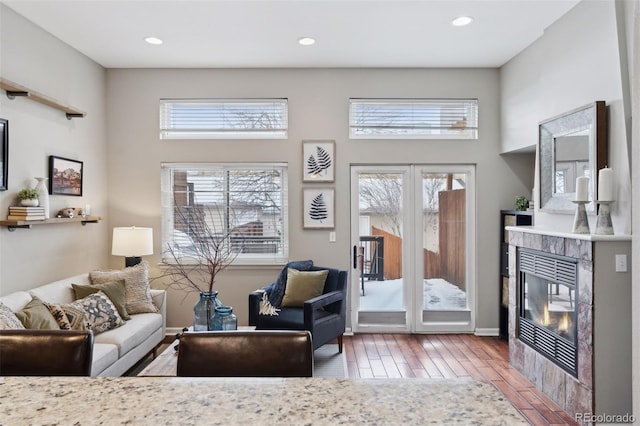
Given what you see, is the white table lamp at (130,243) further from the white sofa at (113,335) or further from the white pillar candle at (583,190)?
the white pillar candle at (583,190)

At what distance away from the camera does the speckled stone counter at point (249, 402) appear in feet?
2.77

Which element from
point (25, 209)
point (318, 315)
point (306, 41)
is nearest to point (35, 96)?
point (25, 209)

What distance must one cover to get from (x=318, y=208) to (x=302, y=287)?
98 centimetres

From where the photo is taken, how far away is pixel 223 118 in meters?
4.71

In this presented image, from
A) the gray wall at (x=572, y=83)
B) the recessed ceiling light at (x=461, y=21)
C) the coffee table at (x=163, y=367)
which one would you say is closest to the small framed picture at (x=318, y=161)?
the recessed ceiling light at (x=461, y=21)

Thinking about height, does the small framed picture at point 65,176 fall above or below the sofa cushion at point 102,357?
above

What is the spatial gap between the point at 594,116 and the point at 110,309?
4031 mm

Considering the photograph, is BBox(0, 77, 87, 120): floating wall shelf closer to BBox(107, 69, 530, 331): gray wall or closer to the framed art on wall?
the framed art on wall

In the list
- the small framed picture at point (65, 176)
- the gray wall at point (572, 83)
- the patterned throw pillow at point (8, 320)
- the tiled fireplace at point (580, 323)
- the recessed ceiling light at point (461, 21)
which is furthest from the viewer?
the small framed picture at point (65, 176)

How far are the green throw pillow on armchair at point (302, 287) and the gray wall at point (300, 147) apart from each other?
0.52 metres

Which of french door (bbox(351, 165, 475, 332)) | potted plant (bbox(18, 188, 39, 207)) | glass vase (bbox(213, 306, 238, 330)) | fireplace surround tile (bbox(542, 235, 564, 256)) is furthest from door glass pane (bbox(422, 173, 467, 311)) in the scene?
potted plant (bbox(18, 188, 39, 207))

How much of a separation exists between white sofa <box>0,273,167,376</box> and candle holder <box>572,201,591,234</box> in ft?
11.4

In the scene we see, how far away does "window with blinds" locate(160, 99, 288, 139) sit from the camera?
4.68 metres

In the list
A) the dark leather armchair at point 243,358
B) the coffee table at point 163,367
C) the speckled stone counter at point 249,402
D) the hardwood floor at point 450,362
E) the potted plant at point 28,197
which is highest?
the potted plant at point 28,197
